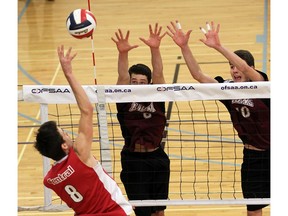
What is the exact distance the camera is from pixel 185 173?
11.4 metres

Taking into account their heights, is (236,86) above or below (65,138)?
above

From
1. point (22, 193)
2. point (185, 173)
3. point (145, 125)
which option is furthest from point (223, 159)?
point (145, 125)

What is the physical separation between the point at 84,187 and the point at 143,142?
1.81m

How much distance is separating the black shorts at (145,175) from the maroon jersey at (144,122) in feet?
0.41

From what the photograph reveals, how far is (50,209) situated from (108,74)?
7.56 m

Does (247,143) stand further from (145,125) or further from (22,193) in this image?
(22,193)

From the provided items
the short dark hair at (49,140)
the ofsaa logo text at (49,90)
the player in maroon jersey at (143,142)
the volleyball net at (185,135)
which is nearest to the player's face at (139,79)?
the player in maroon jersey at (143,142)

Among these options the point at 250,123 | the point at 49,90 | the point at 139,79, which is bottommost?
the point at 250,123

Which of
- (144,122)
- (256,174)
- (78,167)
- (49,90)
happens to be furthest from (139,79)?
(78,167)

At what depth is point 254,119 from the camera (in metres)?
8.05

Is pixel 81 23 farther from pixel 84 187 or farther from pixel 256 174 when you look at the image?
pixel 256 174

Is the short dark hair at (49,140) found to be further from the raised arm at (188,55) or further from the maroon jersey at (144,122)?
the raised arm at (188,55)

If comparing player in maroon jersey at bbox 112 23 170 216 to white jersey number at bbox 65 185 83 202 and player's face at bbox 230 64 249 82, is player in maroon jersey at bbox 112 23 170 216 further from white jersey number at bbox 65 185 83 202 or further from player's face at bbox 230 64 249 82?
white jersey number at bbox 65 185 83 202

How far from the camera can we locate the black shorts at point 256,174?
8164 mm
